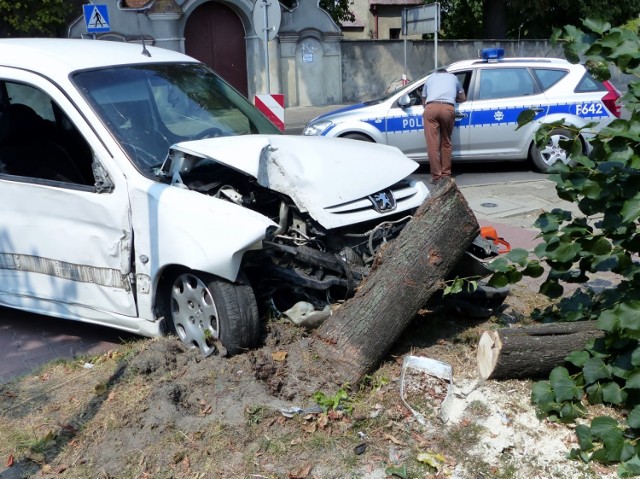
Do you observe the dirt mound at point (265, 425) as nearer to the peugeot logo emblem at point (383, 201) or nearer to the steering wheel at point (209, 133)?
the peugeot logo emblem at point (383, 201)

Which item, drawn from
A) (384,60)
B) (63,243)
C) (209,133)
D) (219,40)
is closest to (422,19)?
(219,40)

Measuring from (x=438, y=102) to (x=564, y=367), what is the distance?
6.88 metres

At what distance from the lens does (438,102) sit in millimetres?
10703

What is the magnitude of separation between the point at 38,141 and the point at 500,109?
304 inches

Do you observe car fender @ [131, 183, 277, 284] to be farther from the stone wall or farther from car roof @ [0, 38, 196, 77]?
the stone wall

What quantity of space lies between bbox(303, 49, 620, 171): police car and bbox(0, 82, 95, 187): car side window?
6.39 m

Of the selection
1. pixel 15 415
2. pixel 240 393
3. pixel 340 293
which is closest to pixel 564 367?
pixel 340 293

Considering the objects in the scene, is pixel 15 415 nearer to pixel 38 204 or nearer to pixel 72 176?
pixel 38 204

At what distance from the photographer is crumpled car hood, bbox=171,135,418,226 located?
191 inches

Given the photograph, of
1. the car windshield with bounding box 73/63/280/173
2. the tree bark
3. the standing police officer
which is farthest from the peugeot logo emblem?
the standing police officer

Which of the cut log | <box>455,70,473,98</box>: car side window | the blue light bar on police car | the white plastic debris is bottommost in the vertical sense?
the white plastic debris

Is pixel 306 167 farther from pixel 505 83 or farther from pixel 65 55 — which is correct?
pixel 505 83

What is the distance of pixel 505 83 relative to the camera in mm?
11906

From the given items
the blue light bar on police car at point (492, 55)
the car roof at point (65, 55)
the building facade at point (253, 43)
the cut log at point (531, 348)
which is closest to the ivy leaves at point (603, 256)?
the cut log at point (531, 348)
